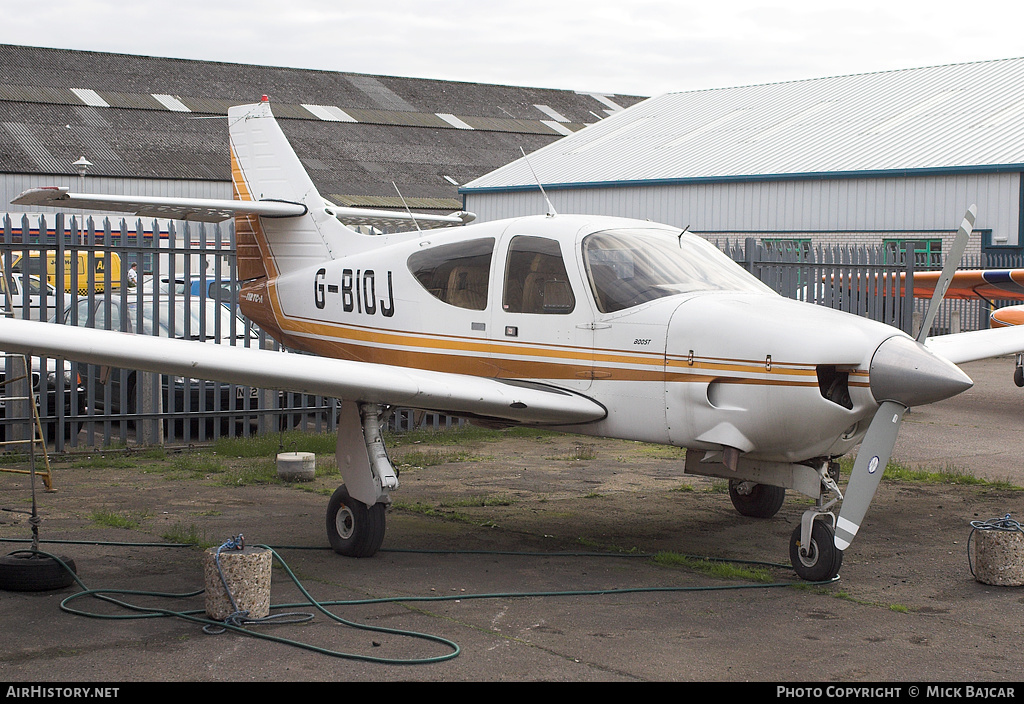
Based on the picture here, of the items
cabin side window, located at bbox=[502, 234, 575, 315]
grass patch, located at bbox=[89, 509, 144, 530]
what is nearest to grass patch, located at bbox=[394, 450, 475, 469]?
grass patch, located at bbox=[89, 509, 144, 530]

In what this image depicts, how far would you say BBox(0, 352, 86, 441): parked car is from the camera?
1075 centimetres

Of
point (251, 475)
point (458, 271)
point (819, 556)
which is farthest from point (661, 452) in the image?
point (819, 556)

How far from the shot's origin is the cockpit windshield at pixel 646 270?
7.05 m

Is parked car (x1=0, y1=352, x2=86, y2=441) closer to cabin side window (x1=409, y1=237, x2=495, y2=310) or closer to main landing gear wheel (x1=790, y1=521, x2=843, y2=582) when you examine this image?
cabin side window (x1=409, y1=237, x2=495, y2=310)

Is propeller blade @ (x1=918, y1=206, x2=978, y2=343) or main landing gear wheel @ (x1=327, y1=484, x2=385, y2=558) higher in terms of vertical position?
propeller blade @ (x1=918, y1=206, x2=978, y2=343)

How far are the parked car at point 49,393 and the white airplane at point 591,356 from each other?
9.24ft

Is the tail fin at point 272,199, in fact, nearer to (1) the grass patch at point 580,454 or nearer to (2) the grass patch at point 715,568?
(1) the grass patch at point 580,454

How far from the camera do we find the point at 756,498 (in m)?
8.64

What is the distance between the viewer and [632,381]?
6.91 m

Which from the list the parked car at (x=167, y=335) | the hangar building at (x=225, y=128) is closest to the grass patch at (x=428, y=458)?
the parked car at (x=167, y=335)

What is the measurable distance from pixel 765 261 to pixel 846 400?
8817mm

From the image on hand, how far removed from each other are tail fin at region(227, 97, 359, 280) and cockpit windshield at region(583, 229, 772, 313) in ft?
8.99

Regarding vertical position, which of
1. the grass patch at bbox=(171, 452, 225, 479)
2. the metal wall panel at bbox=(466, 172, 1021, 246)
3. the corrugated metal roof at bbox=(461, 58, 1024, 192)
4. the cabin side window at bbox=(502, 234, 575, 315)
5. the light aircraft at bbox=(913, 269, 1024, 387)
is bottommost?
the grass patch at bbox=(171, 452, 225, 479)
